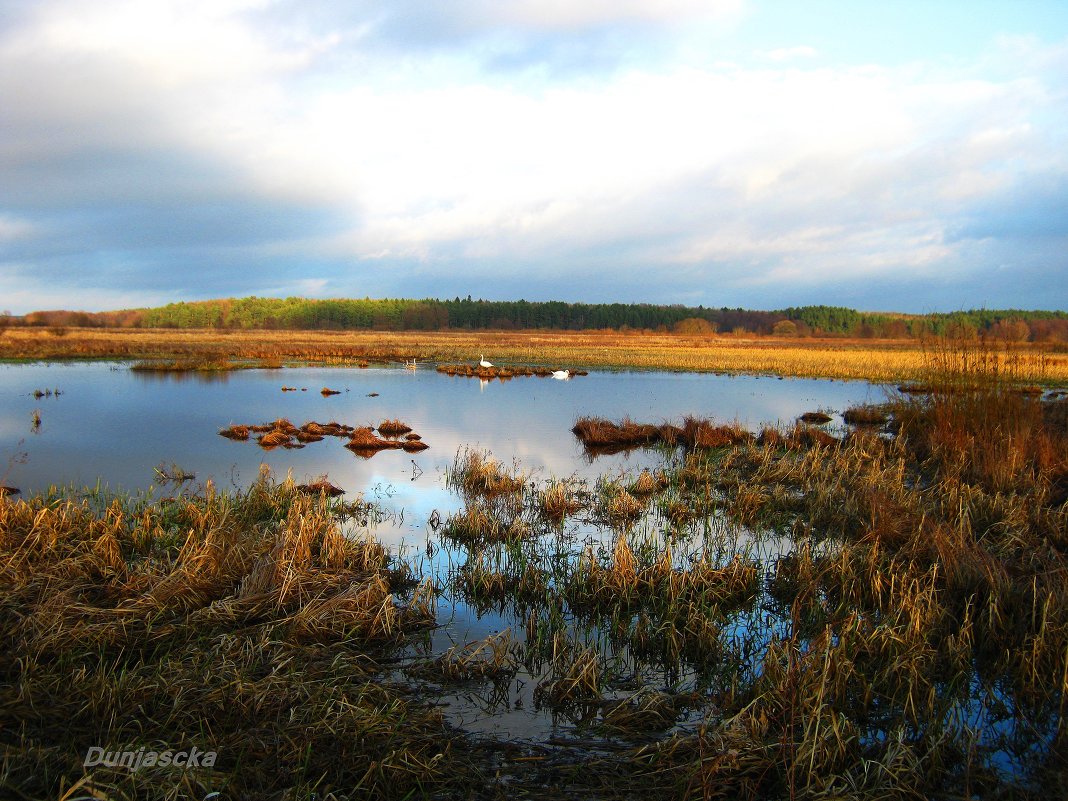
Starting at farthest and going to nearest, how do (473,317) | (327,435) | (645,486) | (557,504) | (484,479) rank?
(473,317) → (327,435) → (484,479) → (645,486) → (557,504)

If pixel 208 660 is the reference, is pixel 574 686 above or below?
below

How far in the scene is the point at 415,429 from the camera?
1978 cm

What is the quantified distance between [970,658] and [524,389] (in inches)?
1012

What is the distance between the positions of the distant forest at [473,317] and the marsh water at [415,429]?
9002 cm

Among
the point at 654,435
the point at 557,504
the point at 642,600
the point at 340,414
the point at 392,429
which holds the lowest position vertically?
the point at 642,600

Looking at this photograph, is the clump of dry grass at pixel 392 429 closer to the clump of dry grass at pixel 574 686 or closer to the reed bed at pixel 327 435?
the reed bed at pixel 327 435

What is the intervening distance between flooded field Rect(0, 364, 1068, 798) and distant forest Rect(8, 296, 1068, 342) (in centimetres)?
10919

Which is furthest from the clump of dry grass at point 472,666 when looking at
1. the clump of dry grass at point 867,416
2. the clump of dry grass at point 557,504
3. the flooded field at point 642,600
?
the clump of dry grass at point 867,416

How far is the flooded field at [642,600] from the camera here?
4.54 metres

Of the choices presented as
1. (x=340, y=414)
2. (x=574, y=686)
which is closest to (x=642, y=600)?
(x=574, y=686)

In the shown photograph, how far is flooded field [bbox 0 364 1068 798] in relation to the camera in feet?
14.9

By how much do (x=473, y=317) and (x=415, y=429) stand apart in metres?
115

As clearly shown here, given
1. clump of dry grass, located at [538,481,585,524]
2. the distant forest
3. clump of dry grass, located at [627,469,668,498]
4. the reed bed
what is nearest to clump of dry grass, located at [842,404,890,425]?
clump of dry grass, located at [627,469,668,498]

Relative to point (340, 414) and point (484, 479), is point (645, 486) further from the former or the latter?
point (340, 414)
